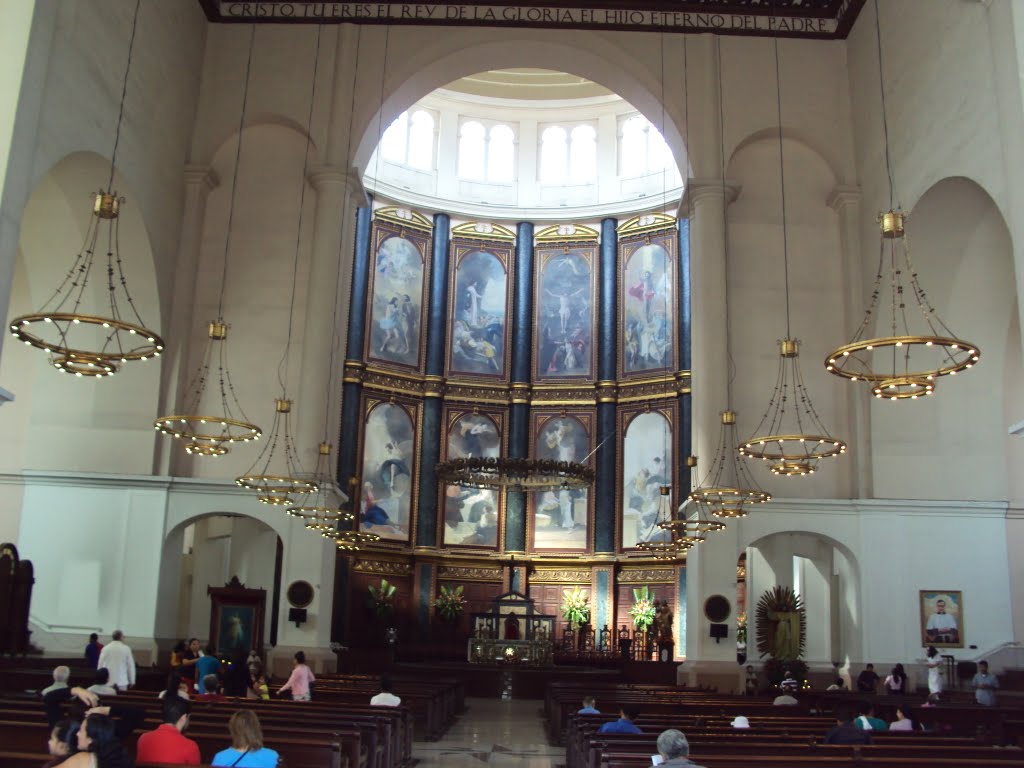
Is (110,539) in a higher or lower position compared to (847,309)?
lower

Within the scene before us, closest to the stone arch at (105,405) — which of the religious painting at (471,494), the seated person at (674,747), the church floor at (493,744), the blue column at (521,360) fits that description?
the church floor at (493,744)

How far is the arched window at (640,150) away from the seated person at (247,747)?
29509mm

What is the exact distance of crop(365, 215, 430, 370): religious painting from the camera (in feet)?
107

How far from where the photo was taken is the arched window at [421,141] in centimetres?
3500

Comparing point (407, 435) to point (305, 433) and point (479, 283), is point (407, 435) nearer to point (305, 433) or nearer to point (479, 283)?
point (479, 283)

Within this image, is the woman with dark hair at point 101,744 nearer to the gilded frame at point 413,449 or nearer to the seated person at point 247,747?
the seated person at point 247,747

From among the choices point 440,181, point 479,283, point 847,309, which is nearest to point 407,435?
point 479,283

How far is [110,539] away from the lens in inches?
821

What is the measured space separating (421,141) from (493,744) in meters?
23.9

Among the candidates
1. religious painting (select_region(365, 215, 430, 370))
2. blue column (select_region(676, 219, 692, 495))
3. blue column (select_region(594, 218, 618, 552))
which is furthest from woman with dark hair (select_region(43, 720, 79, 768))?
blue column (select_region(594, 218, 618, 552))

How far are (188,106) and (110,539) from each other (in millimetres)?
9443

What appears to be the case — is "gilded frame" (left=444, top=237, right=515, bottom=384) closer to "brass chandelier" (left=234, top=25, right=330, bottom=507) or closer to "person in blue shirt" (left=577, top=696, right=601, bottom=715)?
"brass chandelier" (left=234, top=25, right=330, bottom=507)

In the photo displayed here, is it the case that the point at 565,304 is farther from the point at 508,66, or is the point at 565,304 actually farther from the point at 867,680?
the point at 867,680

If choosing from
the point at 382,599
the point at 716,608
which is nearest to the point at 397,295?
the point at 382,599
